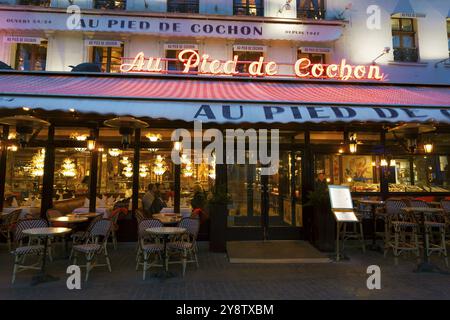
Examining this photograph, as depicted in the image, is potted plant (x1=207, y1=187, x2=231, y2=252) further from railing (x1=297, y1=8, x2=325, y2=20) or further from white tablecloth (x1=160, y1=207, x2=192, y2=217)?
railing (x1=297, y1=8, x2=325, y2=20)

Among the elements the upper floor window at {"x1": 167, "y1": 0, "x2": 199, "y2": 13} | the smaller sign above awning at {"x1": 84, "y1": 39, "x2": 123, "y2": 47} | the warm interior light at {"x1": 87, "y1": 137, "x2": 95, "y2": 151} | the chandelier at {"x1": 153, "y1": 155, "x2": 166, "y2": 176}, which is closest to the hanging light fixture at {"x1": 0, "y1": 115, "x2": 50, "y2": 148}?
the warm interior light at {"x1": 87, "y1": 137, "x2": 95, "y2": 151}

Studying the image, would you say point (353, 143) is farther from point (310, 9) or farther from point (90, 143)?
point (90, 143)

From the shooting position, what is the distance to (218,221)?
756 centimetres

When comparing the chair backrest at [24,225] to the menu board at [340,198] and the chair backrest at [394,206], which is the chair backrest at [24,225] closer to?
the menu board at [340,198]

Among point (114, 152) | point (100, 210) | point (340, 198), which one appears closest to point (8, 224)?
point (100, 210)

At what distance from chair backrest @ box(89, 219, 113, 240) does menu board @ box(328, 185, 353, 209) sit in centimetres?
482

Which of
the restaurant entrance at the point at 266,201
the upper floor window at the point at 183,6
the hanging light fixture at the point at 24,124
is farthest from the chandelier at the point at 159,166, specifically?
the upper floor window at the point at 183,6

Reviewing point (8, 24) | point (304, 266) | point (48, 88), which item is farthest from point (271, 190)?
point (8, 24)

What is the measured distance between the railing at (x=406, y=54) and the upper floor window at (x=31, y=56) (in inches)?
460

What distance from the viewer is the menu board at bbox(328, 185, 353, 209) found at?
7.00 meters

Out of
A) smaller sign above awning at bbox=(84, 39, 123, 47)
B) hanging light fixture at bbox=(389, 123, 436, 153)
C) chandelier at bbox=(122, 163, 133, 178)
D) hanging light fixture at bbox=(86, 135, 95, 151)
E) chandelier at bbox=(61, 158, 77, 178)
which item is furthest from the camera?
smaller sign above awning at bbox=(84, 39, 123, 47)

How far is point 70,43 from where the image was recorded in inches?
383

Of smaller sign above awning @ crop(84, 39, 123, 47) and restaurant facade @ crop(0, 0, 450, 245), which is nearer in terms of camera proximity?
restaurant facade @ crop(0, 0, 450, 245)
